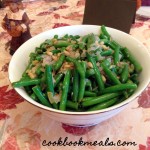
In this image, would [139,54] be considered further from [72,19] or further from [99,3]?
[72,19]

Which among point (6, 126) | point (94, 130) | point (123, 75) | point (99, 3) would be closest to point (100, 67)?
point (123, 75)

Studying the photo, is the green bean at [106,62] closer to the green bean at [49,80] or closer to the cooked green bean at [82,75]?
the cooked green bean at [82,75]

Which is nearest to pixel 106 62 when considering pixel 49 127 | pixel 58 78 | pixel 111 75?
pixel 111 75

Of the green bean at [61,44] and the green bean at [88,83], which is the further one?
the green bean at [61,44]

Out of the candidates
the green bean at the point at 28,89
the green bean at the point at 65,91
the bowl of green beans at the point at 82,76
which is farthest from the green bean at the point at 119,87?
the green bean at the point at 28,89

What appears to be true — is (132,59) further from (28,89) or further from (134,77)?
(28,89)

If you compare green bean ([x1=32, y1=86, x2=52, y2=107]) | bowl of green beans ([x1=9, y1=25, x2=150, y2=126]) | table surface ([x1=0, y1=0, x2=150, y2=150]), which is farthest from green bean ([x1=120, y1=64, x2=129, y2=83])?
green bean ([x1=32, y1=86, x2=52, y2=107])

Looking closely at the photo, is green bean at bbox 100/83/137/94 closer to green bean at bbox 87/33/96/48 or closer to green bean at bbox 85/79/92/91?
green bean at bbox 85/79/92/91
